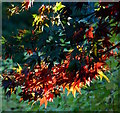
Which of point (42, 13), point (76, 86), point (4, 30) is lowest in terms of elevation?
point (76, 86)

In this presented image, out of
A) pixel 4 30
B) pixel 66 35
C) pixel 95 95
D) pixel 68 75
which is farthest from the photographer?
pixel 4 30

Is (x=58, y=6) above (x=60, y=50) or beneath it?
above

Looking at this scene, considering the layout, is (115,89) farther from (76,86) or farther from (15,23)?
(15,23)

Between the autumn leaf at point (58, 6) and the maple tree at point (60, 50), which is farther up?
the autumn leaf at point (58, 6)

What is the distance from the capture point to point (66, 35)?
5.39ft

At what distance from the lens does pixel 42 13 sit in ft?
6.10

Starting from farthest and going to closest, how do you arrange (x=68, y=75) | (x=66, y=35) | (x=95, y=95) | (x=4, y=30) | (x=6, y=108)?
(x=4, y=30)
(x=6, y=108)
(x=95, y=95)
(x=68, y=75)
(x=66, y=35)

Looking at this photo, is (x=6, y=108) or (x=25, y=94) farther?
(x=6, y=108)

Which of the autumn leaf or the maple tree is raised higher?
the autumn leaf

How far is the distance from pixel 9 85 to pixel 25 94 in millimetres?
144

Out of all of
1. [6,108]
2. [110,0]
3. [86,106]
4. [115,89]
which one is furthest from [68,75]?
[6,108]

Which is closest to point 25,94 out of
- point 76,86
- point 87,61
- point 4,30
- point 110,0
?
point 76,86

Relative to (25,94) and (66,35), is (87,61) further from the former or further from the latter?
(25,94)

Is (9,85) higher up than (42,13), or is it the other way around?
(42,13)
